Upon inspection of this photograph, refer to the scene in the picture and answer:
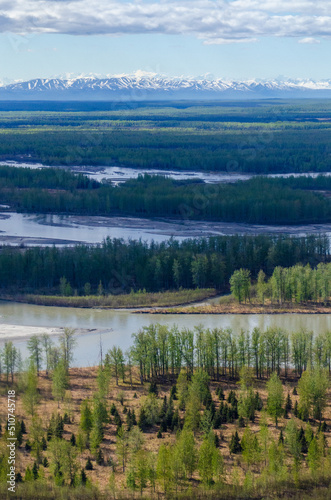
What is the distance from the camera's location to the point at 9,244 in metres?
43.0

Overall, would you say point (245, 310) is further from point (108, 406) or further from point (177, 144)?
point (177, 144)

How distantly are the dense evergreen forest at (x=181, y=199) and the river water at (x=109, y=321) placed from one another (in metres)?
21.3

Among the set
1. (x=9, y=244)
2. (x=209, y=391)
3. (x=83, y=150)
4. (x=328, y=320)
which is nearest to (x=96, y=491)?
(x=209, y=391)

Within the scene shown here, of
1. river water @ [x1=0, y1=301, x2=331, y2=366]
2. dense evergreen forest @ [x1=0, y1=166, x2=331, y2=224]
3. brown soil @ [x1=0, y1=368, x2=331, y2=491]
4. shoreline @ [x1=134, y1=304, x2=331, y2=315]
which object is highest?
dense evergreen forest @ [x1=0, y1=166, x2=331, y2=224]

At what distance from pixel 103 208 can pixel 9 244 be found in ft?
40.9

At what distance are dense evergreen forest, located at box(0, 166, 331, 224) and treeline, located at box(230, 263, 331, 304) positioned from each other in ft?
61.1

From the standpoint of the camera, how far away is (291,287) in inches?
1261

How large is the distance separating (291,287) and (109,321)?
7834 millimetres

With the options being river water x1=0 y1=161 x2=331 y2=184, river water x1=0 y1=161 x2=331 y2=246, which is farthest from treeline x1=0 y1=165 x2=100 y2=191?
river water x1=0 y1=161 x2=331 y2=246

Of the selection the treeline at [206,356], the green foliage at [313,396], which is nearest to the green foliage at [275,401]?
the green foliage at [313,396]

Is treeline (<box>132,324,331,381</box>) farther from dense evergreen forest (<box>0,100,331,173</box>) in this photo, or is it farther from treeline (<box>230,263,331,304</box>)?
dense evergreen forest (<box>0,100,331,173</box>)

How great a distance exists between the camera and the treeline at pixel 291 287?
31875 millimetres

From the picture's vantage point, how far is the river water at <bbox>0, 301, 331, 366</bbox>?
91.5 ft

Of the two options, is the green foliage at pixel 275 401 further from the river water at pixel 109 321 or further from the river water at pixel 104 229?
the river water at pixel 104 229
